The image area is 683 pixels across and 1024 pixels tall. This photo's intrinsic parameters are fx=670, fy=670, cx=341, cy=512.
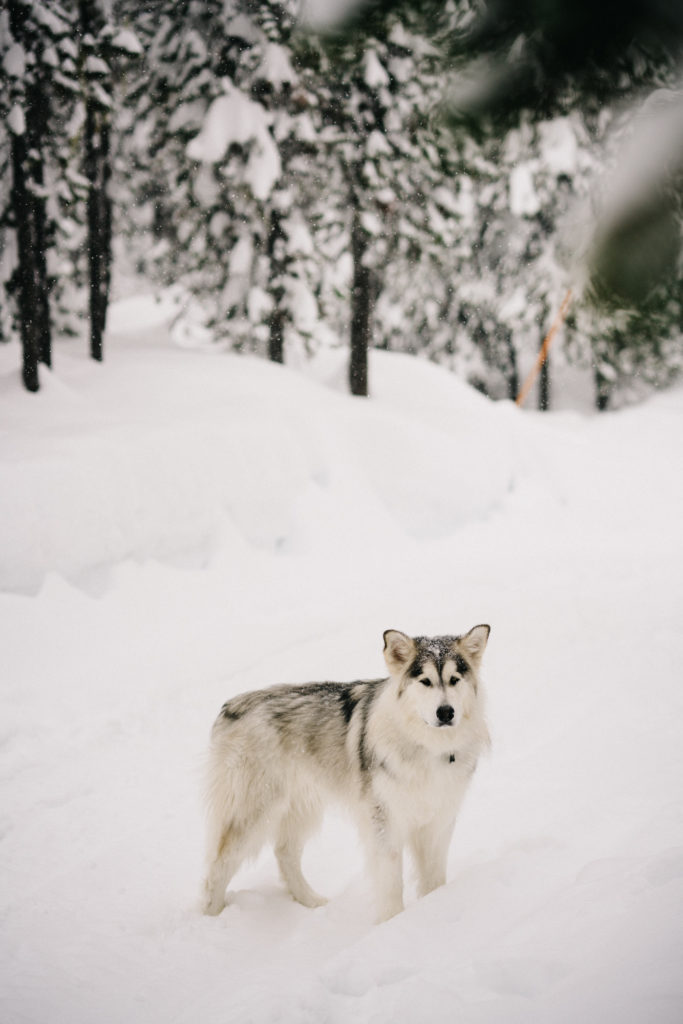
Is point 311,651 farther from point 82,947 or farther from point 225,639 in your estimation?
point 82,947

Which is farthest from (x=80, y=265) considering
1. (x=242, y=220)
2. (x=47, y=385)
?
(x=47, y=385)

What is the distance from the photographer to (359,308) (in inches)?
555

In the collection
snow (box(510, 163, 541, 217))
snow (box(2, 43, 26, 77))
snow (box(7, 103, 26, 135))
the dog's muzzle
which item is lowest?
the dog's muzzle

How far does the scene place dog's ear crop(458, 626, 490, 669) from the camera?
3.50 m

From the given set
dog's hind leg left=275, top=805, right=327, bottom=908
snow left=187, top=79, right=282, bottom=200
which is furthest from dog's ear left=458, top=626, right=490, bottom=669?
snow left=187, top=79, right=282, bottom=200

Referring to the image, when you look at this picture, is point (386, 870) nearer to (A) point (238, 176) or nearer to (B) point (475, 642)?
(B) point (475, 642)

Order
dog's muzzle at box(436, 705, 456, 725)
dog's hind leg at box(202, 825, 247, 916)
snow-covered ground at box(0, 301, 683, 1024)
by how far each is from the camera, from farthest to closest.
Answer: dog's hind leg at box(202, 825, 247, 916)
dog's muzzle at box(436, 705, 456, 725)
snow-covered ground at box(0, 301, 683, 1024)

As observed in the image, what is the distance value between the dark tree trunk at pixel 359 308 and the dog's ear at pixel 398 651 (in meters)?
11.6

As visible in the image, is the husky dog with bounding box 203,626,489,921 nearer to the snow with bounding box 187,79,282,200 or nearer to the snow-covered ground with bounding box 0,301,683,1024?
the snow-covered ground with bounding box 0,301,683,1024

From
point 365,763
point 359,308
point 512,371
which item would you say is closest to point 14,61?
point 359,308

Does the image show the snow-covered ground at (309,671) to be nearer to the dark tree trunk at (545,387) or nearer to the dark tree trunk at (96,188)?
the dark tree trunk at (96,188)

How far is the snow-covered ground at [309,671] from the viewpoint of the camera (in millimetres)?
2771

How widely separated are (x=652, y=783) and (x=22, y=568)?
652cm

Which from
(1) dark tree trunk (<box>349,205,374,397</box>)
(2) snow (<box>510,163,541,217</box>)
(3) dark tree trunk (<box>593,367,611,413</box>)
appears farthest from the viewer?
(3) dark tree trunk (<box>593,367,611,413</box>)
